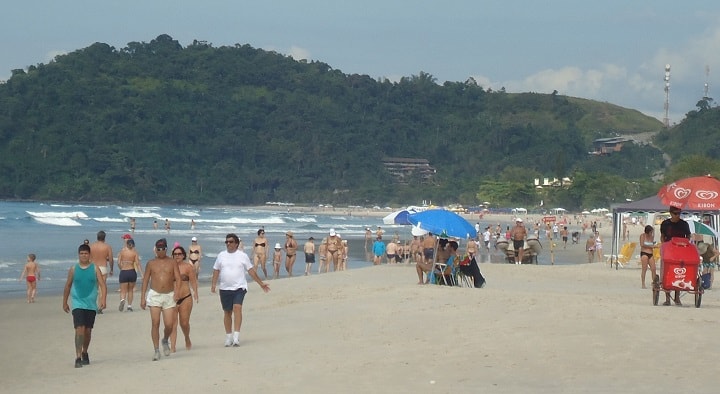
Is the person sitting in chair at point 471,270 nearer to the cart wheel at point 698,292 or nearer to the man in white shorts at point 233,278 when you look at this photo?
the cart wheel at point 698,292

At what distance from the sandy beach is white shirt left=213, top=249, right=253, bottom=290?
63cm

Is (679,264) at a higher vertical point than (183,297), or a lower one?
higher

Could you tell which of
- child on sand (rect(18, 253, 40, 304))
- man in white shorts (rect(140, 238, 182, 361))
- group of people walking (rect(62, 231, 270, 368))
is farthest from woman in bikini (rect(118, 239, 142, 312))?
man in white shorts (rect(140, 238, 182, 361))

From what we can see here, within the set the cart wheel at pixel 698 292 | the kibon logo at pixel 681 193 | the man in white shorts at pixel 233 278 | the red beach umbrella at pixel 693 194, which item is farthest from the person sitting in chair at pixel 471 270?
the man in white shorts at pixel 233 278

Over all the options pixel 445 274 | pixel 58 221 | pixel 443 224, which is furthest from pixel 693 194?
pixel 58 221

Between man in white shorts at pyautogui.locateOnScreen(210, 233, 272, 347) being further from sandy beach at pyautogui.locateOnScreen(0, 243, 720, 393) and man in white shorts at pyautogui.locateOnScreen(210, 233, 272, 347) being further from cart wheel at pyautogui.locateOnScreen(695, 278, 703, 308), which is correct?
cart wheel at pyautogui.locateOnScreen(695, 278, 703, 308)

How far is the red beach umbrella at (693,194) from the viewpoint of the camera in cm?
1448

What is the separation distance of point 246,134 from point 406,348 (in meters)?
138

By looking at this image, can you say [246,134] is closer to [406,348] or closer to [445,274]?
[445,274]

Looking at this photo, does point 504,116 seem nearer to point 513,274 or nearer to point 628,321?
point 513,274

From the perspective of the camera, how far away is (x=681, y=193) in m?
14.5

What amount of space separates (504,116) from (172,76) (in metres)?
48.5

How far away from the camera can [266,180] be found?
13762cm

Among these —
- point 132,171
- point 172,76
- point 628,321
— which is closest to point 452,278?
point 628,321
